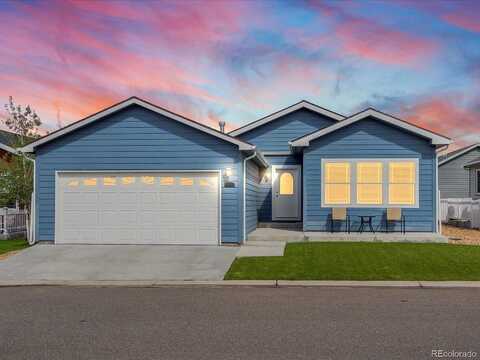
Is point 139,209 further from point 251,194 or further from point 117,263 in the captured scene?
point 251,194

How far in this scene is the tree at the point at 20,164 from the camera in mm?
19219

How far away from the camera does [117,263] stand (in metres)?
12.4

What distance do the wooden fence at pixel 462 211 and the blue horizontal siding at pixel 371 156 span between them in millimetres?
6197

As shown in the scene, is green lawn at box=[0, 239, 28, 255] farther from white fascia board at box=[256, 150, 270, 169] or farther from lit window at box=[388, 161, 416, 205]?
lit window at box=[388, 161, 416, 205]

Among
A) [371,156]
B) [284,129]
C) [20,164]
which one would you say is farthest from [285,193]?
[20,164]

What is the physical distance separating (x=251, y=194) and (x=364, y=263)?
255 inches

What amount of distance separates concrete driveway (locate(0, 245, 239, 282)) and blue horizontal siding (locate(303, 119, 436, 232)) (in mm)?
3937

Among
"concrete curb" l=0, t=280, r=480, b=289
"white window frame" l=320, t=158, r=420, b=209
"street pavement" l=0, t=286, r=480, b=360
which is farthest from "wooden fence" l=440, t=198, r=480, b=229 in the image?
"street pavement" l=0, t=286, r=480, b=360

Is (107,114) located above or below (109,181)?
above

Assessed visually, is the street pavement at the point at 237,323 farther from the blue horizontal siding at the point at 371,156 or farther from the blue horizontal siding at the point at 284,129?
→ the blue horizontal siding at the point at 284,129

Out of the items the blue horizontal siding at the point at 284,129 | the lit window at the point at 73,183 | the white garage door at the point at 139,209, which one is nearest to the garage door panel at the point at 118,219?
the white garage door at the point at 139,209

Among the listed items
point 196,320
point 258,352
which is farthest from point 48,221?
point 258,352

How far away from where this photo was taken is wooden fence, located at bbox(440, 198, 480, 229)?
847 inches

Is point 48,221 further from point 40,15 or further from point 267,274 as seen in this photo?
point 267,274
